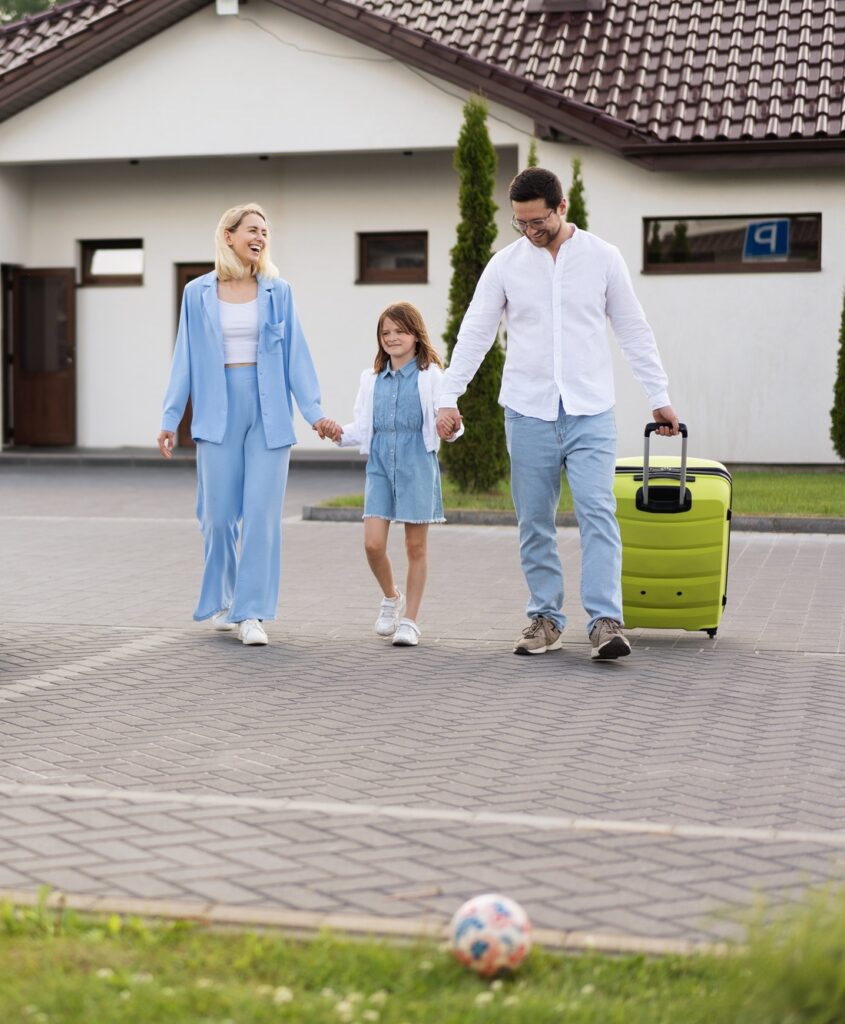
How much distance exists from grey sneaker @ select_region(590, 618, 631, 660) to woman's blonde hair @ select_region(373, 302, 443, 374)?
1.57m

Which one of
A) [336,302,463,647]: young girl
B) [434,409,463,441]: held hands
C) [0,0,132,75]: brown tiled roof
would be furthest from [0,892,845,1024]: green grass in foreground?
[0,0,132,75]: brown tiled roof

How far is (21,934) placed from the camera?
12.0 feet

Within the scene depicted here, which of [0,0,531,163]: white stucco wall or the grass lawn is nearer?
the grass lawn

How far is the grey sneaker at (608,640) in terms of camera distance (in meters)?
7.49

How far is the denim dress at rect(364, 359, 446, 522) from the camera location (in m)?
8.09

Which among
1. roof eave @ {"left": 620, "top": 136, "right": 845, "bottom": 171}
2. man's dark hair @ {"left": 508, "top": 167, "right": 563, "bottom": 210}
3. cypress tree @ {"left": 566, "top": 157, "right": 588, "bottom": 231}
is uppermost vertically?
roof eave @ {"left": 620, "top": 136, "right": 845, "bottom": 171}

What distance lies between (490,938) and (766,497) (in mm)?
11989

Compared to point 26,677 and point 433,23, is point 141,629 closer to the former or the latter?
point 26,677

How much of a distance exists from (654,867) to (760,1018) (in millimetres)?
1295

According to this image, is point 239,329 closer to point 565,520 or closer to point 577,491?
point 577,491

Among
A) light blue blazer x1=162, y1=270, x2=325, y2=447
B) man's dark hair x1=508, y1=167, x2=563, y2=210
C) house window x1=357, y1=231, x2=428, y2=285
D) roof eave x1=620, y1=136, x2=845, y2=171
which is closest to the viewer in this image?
man's dark hair x1=508, y1=167, x2=563, y2=210

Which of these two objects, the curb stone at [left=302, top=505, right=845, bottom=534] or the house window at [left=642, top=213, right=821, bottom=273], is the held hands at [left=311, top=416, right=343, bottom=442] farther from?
the house window at [left=642, top=213, right=821, bottom=273]

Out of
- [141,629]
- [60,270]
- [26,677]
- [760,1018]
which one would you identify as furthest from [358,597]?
[60,270]

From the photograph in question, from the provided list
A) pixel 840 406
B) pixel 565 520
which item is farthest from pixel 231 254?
pixel 840 406
